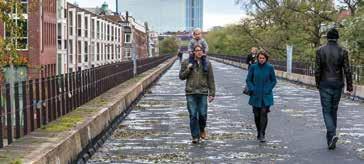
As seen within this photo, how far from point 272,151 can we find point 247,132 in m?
2.90

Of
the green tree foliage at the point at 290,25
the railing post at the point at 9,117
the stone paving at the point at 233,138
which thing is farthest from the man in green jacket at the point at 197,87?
the green tree foliage at the point at 290,25

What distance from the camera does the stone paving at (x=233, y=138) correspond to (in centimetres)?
1137

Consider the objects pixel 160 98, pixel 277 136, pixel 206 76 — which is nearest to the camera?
pixel 206 76

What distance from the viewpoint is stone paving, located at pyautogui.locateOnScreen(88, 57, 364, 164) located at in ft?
37.3

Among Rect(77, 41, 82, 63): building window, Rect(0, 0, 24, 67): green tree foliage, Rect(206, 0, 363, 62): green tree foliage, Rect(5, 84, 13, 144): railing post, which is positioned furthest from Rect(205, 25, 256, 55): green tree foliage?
Rect(5, 84, 13, 144): railing post

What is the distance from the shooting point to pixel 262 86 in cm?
1332

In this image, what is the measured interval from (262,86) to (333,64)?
149cm

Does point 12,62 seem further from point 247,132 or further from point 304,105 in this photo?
point 304,105

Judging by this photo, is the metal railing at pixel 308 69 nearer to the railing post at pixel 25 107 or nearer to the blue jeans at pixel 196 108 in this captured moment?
the blue jeans at pixel 196 108

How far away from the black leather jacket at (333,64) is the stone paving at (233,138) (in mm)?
1151

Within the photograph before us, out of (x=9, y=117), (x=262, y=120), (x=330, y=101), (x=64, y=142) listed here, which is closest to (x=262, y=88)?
(x=262, y=120)

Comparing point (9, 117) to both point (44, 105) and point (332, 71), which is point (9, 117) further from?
point (332, 71)

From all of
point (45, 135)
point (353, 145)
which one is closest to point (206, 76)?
point (353, 145)

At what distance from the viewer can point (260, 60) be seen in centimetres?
1329
